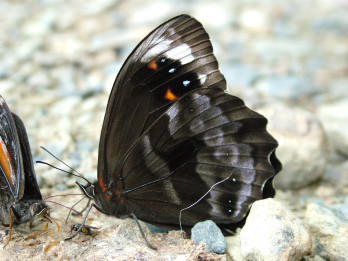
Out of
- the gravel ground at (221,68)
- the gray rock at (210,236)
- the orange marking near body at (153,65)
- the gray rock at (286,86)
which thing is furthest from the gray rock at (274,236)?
the gray rock at (286,86)

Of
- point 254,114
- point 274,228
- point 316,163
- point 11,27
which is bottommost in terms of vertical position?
point 316,163

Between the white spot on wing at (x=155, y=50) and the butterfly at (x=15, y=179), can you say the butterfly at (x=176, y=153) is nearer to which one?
the white spot on wing at (x=155, y=50)

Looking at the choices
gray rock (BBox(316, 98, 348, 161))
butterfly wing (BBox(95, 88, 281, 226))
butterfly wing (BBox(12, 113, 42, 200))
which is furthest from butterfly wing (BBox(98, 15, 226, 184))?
gray rock (BBox(316, 98, 348, 161))

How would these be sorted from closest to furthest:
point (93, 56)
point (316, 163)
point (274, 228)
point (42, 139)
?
point (274, 228) → point (316, 163) → point (42, 139) → point (93, 56)

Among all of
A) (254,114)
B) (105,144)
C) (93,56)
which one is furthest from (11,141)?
(93,56)

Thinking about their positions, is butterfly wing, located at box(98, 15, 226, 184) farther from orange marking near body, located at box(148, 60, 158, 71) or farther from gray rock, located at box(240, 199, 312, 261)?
gray rock, located at box(240, 199, 312, 261)

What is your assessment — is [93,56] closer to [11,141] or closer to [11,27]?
[11,27]
